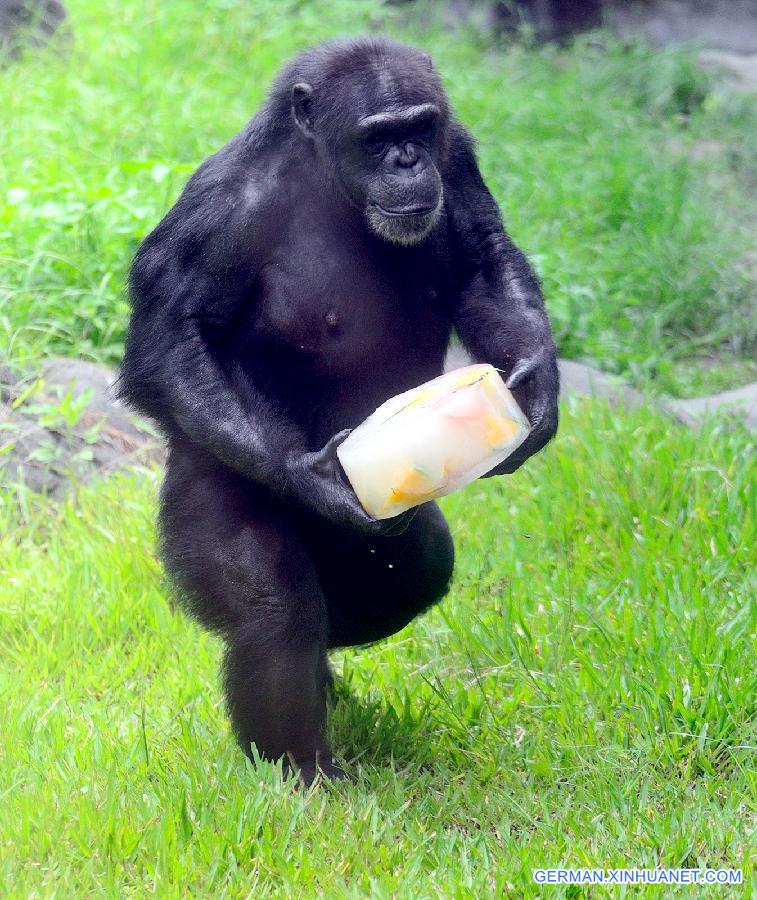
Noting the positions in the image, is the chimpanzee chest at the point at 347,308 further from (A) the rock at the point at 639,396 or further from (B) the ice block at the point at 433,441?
(A) the rock at the point at 639,396

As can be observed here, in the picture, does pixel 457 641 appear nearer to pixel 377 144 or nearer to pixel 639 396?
pixel 377 144

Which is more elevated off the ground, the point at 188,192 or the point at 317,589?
the point at 188,192

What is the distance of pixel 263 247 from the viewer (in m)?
3.71

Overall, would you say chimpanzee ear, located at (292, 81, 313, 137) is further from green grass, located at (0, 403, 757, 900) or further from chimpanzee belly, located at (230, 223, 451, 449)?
green grass, located at (0, 403, 757, 900)

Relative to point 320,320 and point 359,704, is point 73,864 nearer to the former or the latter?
point 359,704

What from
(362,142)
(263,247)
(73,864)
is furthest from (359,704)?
(362,142)

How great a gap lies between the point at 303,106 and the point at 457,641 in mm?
1925

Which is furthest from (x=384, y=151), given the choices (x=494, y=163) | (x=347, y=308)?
(x=494, y=163)

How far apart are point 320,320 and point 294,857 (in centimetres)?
155

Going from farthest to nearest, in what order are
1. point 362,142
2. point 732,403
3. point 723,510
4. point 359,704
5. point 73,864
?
point 732,403 → point 723,510 → point 359,704 → point 362,142 → point 73,864

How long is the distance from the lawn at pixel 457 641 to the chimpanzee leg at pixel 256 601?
163 millimetres

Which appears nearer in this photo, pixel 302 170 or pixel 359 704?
pixel 302 170

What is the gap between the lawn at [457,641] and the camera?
3.32 meters

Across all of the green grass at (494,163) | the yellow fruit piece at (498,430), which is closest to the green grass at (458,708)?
the yellow fruit piece at (498,430)
